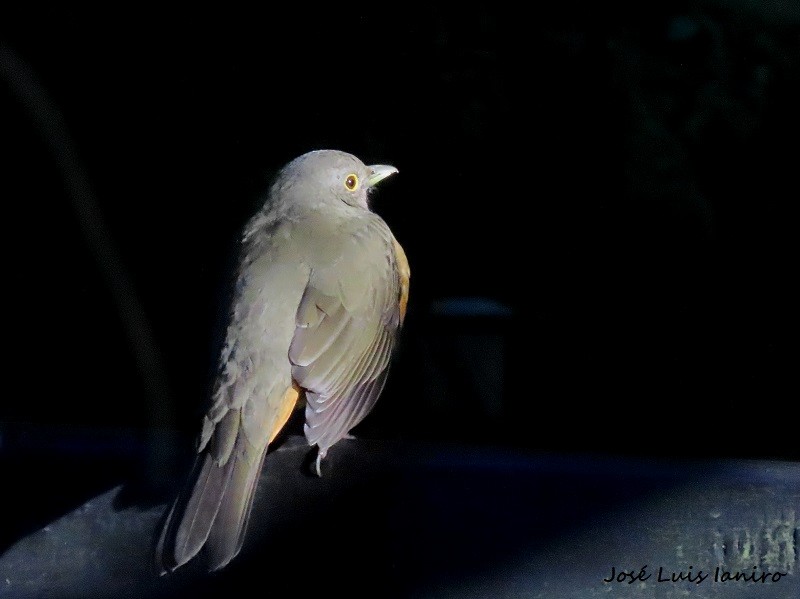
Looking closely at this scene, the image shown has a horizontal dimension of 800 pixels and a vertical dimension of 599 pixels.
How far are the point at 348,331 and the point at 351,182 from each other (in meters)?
0.90

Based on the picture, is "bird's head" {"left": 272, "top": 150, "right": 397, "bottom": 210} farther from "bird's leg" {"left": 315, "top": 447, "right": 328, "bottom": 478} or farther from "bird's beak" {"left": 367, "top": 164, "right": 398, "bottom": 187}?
"bird's leg" {"left": 315, "top": 447, "right": 328, "bottom": 478}

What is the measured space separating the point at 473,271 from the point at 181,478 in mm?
3364

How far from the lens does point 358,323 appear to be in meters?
3.30

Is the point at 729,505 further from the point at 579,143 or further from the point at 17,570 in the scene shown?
the point at 579,143

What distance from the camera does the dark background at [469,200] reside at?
544cm

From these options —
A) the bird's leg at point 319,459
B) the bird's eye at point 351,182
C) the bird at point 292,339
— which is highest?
the bird's eye at point 351,182

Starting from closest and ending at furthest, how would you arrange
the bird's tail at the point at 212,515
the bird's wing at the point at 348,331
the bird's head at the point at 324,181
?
the bird's tail at the point at 212,515
the bird's wing at the point at 348,331
the bird's head at the point at 324,181

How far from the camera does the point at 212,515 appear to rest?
8.23 ft

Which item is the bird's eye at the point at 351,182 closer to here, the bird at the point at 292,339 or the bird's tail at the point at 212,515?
the bird at the point at 292,339

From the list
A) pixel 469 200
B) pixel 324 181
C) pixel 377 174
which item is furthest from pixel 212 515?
pixel 469 200

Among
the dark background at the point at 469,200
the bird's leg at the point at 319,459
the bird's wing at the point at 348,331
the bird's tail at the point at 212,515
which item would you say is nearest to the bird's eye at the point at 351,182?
the bird's wing at the point at 348,331

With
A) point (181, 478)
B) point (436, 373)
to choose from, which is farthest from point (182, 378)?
point (181, 478)

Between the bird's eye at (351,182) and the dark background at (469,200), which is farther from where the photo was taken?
the dark background at (469,200)

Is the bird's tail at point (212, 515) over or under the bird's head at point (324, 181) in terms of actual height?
under
